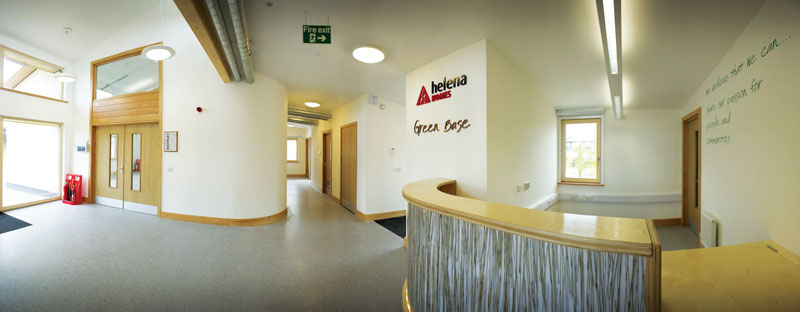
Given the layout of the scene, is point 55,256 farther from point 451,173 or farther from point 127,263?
point 451,173

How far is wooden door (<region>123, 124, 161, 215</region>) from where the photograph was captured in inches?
202

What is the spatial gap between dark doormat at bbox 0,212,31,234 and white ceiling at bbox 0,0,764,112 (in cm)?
366

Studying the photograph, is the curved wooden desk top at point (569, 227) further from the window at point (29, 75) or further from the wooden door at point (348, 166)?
the window at point (29, 75)

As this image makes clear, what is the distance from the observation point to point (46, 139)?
622 cm

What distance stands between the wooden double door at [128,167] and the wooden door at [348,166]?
3490mm

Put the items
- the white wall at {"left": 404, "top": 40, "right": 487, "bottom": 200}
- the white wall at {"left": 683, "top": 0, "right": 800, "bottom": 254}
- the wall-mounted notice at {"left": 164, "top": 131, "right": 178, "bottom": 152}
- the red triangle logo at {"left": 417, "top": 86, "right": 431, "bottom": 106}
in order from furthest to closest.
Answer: the wall-mounted notice at {"left": 164, "top": 131, "right": 178, "bottom": 152} < the red triangle logo at {"left": 417, "top": 86, "right": 431, "bottom": 106} < the white wall at {"left": 404, "top": 40, "right": 487, "bottom": 200} < the white wall at {"left": 683, "top": 0, "right": 800, "bottom": 254}

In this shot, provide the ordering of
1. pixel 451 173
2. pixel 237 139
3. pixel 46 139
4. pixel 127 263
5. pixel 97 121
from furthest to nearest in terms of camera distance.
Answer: pixel 46 139 → pixel 97 121 → pixel 237 139 → pixel 451 173 → pixel 127 263

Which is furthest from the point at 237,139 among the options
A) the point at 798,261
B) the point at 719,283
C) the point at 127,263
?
the point at 798,261

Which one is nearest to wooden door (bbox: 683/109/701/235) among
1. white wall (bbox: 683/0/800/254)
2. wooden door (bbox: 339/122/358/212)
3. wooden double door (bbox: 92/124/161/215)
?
white wall (bbox: 683/0/800/254)

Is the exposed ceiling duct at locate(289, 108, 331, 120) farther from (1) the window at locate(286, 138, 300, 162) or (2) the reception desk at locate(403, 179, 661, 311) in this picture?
(1) the window at locate(286, 138, 300, 162)

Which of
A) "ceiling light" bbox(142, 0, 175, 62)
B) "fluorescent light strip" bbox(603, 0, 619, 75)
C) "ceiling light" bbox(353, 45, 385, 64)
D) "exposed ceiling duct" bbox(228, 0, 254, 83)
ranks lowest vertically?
"fluorescent light strip" bbox(603, 0, 619, 75)

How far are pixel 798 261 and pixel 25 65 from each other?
11.6 m

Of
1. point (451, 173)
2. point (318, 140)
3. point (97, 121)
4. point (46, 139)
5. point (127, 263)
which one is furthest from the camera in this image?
point (318, 140)

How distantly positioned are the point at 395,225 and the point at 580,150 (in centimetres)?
444
